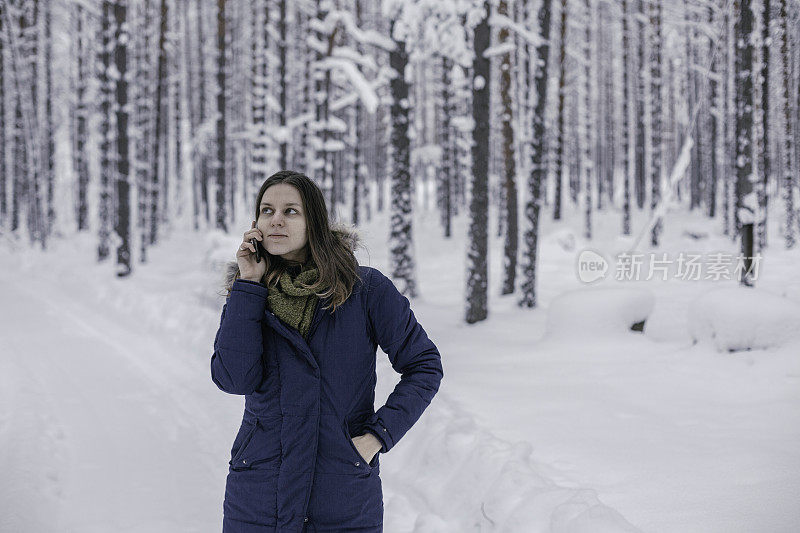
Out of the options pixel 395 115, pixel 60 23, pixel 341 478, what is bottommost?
pixel 341 478

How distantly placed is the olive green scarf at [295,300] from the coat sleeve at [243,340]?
5 centimetres

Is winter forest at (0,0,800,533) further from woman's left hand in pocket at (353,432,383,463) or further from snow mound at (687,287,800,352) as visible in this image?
woman's left hand in pocket at (353,432,383,463)

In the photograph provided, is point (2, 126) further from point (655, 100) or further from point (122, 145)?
point (655, 100)

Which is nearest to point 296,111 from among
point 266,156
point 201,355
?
point 266,156

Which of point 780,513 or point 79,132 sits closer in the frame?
point 780,513

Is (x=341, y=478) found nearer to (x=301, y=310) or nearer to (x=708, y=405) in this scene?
(x=301, y=310)

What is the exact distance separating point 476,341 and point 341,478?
739cm

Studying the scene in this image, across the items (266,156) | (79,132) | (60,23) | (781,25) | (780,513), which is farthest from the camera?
(60,23)

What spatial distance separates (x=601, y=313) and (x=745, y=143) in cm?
441

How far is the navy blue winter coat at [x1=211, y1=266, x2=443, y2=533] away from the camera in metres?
2.10

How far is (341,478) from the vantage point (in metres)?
2.14

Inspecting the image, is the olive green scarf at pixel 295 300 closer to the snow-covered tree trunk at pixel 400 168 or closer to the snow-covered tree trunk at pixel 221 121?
the snow-covered tree trunk at pixel 400 168

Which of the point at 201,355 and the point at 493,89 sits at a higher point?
the point at 493,89

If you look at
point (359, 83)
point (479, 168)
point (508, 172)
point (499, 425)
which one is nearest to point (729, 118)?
point (508, 172)
